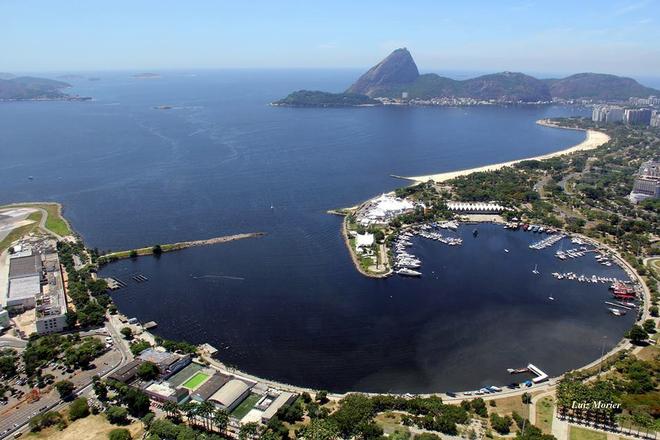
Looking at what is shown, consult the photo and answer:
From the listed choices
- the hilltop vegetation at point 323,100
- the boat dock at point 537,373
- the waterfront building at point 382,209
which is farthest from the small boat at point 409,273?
the hilltop vegetation at point 323,100

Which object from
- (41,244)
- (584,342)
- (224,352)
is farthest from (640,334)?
(41,244)

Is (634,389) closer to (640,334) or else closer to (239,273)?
(640,334)

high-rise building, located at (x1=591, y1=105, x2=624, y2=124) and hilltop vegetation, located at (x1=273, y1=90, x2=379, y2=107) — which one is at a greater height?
hilltop vegetation, located at (x1=273, y1=90, x2=379, y2=107)

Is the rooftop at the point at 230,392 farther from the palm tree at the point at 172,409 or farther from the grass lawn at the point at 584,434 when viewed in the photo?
the grass lawn at the point at 584,434

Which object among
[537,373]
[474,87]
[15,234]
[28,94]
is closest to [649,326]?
[537,373]

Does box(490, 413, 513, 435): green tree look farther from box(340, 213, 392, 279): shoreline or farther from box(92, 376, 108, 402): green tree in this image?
box(92, 376, 108, 402): green tree

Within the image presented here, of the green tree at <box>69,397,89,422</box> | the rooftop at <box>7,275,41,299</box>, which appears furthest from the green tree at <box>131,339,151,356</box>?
the rooftop at <box>7,275,41,299</box>
